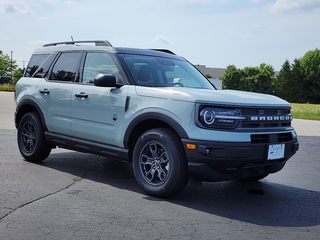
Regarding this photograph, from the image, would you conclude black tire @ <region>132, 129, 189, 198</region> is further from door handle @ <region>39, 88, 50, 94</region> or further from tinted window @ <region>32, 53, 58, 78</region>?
tinted window @ <region>32, 53, 58, 78</region>

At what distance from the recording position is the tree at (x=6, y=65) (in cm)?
9412

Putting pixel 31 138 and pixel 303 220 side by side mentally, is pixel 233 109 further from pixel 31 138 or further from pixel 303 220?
pixel 31 138

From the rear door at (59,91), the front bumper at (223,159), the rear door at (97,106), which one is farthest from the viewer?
the rear door at (59,91)

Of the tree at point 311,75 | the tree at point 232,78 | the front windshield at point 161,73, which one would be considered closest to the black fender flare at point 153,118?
the front windshield at point 161,73

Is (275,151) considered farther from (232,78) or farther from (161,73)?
(232,78)

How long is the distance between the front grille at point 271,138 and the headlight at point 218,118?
10.8 inches

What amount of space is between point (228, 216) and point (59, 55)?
3889 mm

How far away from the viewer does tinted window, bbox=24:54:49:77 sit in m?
7.45

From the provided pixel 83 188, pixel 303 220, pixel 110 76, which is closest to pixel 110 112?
pixel 110 76

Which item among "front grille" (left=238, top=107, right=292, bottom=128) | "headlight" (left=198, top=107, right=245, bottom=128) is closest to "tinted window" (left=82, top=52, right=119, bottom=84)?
"headlight" (left=198, top=107, right=245, bottom=128)

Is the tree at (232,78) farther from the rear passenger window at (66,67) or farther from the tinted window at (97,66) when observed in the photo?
the tinted window at (97,66)

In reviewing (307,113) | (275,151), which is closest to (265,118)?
(275,151)

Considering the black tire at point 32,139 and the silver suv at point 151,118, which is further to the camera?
the black tire at point 32,139

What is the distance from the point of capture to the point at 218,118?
484cm
